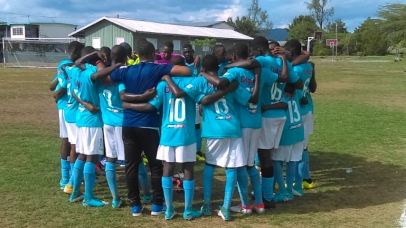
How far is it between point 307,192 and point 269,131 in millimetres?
1539

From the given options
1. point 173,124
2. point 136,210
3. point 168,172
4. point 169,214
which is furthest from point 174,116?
point 136,210

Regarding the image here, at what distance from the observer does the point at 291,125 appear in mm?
6355

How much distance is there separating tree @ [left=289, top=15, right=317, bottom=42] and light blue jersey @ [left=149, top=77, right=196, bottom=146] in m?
84.4

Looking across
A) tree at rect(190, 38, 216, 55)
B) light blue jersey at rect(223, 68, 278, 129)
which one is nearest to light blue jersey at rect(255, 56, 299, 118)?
light blue jersey at rect(223, 68, 278, 129)

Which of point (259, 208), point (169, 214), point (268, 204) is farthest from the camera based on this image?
point (268, 204)

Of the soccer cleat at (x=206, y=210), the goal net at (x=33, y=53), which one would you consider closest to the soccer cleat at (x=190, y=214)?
the soccer cleat at (x=206, y=210)

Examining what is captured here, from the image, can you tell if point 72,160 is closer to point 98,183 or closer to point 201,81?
point 98,183

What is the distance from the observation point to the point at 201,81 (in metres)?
5.55

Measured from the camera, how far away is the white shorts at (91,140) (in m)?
6.12

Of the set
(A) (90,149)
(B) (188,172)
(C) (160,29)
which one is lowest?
(B) (188,172)

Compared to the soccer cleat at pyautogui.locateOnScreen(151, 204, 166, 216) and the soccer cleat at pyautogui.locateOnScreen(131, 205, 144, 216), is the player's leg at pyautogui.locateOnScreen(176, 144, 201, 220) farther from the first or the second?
the soccer cleat at pyautogui.locateOnScreen(131, 205, 144, 216)

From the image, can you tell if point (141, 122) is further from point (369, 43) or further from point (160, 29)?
point (369, 43)

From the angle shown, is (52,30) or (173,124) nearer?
(173,124)

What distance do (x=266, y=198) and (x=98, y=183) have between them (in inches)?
113
